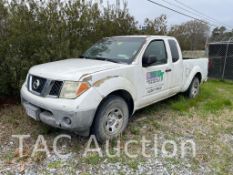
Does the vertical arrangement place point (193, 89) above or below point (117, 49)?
below

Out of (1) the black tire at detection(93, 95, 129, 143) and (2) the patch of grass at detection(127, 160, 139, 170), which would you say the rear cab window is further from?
(2) the patch of grass at detection(127, 160, 139, 170)

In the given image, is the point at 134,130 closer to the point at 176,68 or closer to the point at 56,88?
the point at 56,88

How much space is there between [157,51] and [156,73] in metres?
0.56

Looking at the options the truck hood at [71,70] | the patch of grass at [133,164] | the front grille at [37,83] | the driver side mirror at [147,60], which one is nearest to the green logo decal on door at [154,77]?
the driver side mirror at [147,60]

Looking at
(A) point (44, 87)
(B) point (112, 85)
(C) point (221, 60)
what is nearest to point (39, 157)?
(A) point (44, 87)

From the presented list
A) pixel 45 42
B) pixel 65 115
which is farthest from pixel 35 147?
pixel 45 42

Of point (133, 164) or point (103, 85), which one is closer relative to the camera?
point (133, 164)

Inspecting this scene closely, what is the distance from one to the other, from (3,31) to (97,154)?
12.0 feet

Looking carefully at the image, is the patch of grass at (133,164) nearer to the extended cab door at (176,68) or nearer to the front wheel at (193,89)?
the extended cab door at (176,68)

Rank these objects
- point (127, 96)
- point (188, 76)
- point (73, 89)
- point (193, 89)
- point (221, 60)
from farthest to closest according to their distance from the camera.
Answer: point (221, 60) → point (193, 89) → point (188, 76) → point (127, 96) → point (73, 89)

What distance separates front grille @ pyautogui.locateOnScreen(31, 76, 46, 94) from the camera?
3.55m

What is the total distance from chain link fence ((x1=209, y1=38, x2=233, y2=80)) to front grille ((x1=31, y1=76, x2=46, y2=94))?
967cm

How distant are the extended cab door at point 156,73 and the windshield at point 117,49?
0.77ft

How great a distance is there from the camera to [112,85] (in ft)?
11.8
